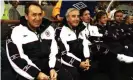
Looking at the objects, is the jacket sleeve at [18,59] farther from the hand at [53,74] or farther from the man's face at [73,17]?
the man's face at [73,17]

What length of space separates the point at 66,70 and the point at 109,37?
1238 mm

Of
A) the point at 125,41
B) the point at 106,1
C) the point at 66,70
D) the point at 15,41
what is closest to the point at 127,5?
the point at 106,1

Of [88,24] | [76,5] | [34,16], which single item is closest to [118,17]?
[88,24]

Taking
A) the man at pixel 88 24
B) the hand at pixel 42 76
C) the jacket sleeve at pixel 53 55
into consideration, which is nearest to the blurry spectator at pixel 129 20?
the man at pixel 88 24

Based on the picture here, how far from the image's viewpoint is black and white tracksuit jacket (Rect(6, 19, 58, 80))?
2891mm

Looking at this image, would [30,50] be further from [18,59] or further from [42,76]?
[42,76]

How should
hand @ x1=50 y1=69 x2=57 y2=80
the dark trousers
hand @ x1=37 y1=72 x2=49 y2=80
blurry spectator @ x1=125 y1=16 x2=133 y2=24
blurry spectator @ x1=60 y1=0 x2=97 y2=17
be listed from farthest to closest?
1. blurry spectator @ x1=125 y1=16 x2=133 y2=24
2. the dark trousers
3. blurry spectator @ x1=60 y1=0 x2=97 y2=17
4. hand @ x1=50 y1=69 x2=57 y2=80
5. hand @ x1=37 y1=72 x2=49 y2=80

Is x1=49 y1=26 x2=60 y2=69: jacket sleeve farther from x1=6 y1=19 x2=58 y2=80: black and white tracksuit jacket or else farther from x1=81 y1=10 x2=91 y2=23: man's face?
x1=81 y1=10 x2=91 y2=23: man's face

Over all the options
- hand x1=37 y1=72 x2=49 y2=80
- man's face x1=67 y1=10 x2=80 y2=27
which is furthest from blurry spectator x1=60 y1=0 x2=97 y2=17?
hand x1=37 y1=72 x2=49 y2=80

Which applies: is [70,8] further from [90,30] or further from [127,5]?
[127,5]

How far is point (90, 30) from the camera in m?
4.09

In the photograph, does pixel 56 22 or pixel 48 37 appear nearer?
pixel 48 37

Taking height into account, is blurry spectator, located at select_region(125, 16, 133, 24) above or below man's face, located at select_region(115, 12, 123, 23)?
below

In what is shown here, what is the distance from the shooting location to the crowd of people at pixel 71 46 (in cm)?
292
